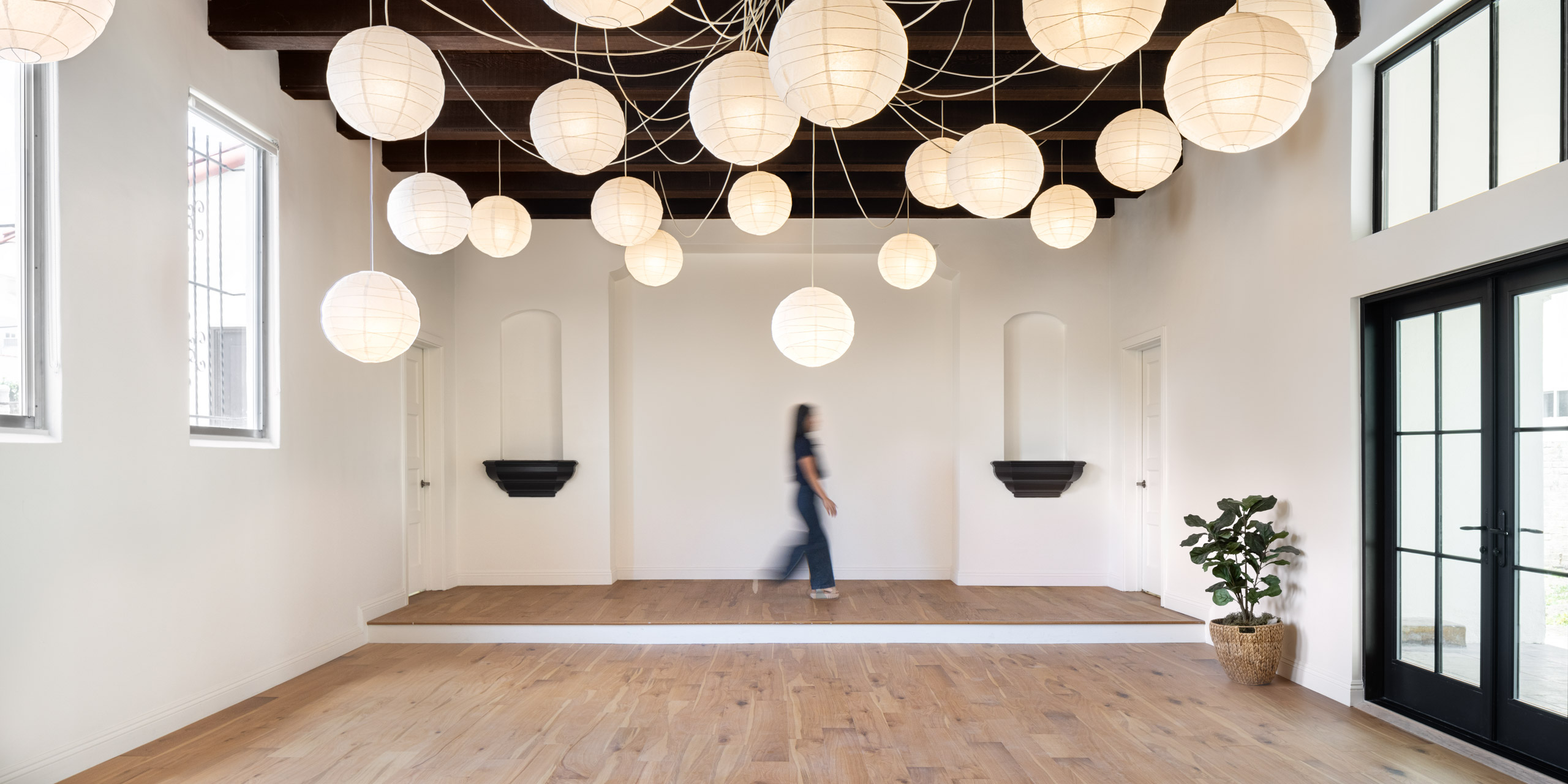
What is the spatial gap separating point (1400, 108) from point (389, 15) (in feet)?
15.3

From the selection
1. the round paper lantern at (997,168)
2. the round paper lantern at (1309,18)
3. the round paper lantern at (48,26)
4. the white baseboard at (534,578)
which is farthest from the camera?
the white baseboard at (534,578)

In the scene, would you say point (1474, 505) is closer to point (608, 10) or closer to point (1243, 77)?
point (1243, 77)

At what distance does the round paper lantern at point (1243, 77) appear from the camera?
7.51 feet

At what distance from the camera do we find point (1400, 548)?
Result: 414 cm

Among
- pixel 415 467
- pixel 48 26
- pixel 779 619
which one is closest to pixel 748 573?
pixel 779 619

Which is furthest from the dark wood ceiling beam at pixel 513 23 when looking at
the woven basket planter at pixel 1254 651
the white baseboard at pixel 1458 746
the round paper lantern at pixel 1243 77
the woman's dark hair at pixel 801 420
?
the white baseboard at pixel 1458 746

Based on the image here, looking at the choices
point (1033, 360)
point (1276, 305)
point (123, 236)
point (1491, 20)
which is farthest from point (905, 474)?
point (123, 236)

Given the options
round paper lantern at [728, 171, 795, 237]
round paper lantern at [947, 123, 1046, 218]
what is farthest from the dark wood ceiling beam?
round paper lantern at [947, 123, 1046, 218]

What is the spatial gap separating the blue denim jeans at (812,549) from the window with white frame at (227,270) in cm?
331

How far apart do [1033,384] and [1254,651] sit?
3165 millimetres

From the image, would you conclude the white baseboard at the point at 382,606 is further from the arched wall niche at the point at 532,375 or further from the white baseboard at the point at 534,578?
the arched wall niche at the point at 532,375

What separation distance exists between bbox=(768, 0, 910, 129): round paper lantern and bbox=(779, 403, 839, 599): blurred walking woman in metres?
4.08

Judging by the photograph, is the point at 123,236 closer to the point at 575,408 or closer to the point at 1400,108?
the point at 575,408

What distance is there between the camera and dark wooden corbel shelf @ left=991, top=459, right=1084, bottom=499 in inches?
272
